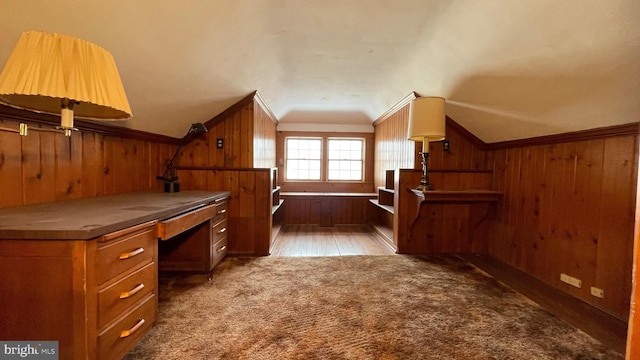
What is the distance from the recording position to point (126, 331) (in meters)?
1.36

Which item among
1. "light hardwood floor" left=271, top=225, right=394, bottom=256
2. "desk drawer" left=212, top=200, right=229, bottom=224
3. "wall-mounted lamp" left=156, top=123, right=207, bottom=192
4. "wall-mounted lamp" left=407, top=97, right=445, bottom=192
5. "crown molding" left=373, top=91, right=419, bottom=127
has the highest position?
"crown molding" left=373, top=91, right=419, bottom=127

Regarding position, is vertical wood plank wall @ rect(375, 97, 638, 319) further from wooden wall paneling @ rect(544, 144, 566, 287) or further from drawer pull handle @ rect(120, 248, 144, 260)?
drawer pull handle @ rect(120, 248, 144, 260)

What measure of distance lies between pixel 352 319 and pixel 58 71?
6.62ft

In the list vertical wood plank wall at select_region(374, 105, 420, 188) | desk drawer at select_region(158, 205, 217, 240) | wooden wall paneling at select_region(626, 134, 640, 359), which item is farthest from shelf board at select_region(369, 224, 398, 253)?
wooden wall paneling at select_region(626, 134, 640, 359)

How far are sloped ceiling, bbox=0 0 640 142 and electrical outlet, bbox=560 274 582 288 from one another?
128cm

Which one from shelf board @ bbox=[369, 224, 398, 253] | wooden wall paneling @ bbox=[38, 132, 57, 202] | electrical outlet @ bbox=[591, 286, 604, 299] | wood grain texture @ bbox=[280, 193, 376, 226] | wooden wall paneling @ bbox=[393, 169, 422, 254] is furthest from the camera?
wood grain texture @ bbox=[280, 193, 376, 226]

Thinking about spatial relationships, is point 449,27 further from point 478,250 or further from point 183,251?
point 183,251

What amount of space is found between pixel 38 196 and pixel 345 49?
274 centimetres

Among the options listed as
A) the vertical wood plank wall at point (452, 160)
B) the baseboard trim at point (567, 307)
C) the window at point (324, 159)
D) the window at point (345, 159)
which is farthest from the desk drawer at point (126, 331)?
the window at point (345, 159)

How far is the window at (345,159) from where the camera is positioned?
223 inches

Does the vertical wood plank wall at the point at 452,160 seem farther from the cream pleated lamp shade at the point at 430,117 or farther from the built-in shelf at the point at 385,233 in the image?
the built-in shelf at the point at 385,233

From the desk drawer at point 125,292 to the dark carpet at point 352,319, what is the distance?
35 cm

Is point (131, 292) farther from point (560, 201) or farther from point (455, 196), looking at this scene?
point (560, 201)

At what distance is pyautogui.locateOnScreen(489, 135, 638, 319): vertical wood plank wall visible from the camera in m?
2.01
